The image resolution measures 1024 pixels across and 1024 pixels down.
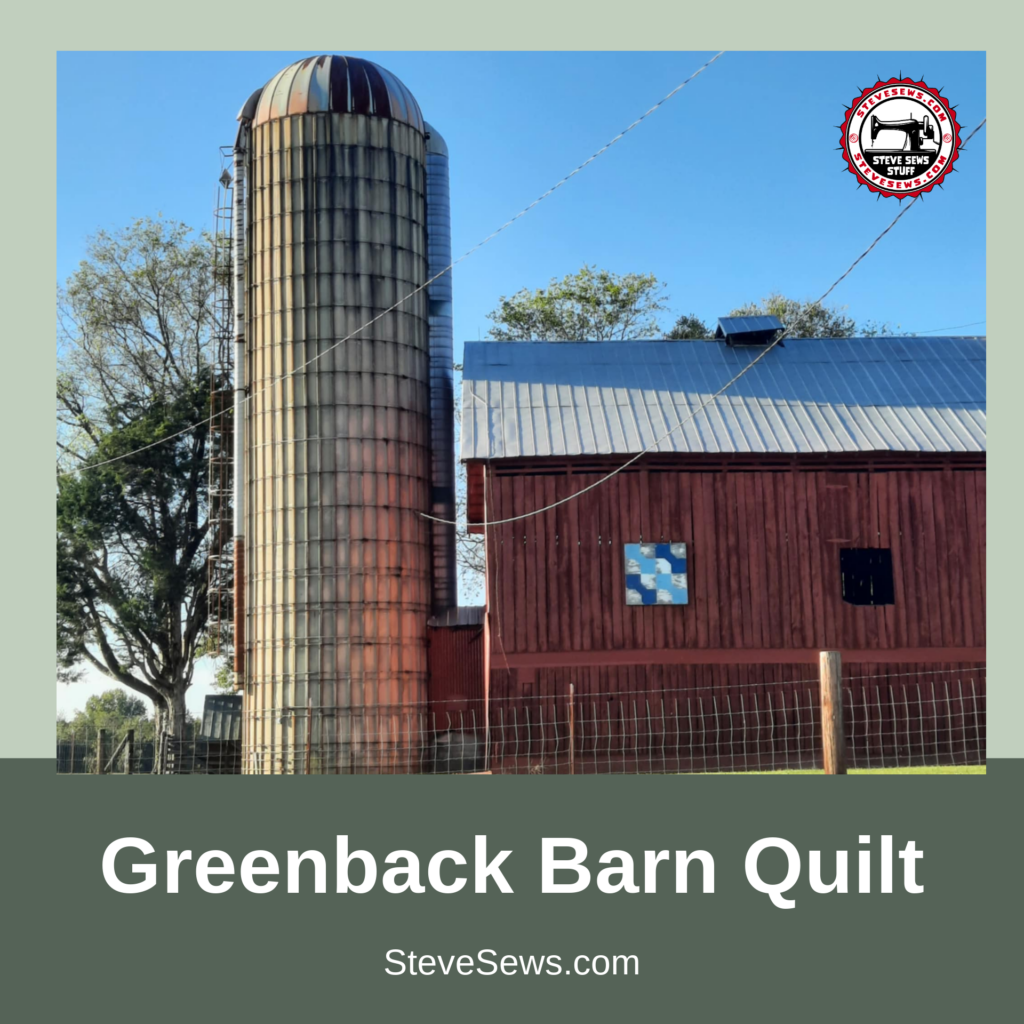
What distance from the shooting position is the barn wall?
2170 centimetres

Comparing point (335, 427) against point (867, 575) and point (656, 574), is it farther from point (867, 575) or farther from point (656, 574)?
point (867, 575)

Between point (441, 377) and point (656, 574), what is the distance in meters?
7.62

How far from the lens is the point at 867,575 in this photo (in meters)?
22.3

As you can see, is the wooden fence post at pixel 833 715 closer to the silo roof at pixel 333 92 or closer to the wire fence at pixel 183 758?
the wire fence at pixel 183 758

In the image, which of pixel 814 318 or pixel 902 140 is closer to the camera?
pixel 902 140

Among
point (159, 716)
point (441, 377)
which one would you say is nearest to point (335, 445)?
point (441, 377)

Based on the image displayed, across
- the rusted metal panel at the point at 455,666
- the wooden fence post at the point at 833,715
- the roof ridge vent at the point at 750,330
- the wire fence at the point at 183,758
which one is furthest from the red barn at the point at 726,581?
the wooden fence post at the point at 833,715

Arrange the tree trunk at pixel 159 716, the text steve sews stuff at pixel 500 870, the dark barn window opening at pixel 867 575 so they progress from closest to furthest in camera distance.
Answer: the text steve sews stuff at pixel 500 870 → the dark barn window opening at pixel 867 575 → the tree trunk at pixel 159 716

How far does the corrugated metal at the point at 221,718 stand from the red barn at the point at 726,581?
23.8ft

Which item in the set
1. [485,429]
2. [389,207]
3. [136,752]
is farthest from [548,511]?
[136,752]

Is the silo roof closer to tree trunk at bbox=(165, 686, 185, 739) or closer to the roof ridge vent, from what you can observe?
the roof ridge vent

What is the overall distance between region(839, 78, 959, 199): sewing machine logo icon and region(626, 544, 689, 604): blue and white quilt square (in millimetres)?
7837

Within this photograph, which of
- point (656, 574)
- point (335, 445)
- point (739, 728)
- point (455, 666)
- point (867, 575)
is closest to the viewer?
point (739, 728)

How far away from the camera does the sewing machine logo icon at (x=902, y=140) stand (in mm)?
15664
